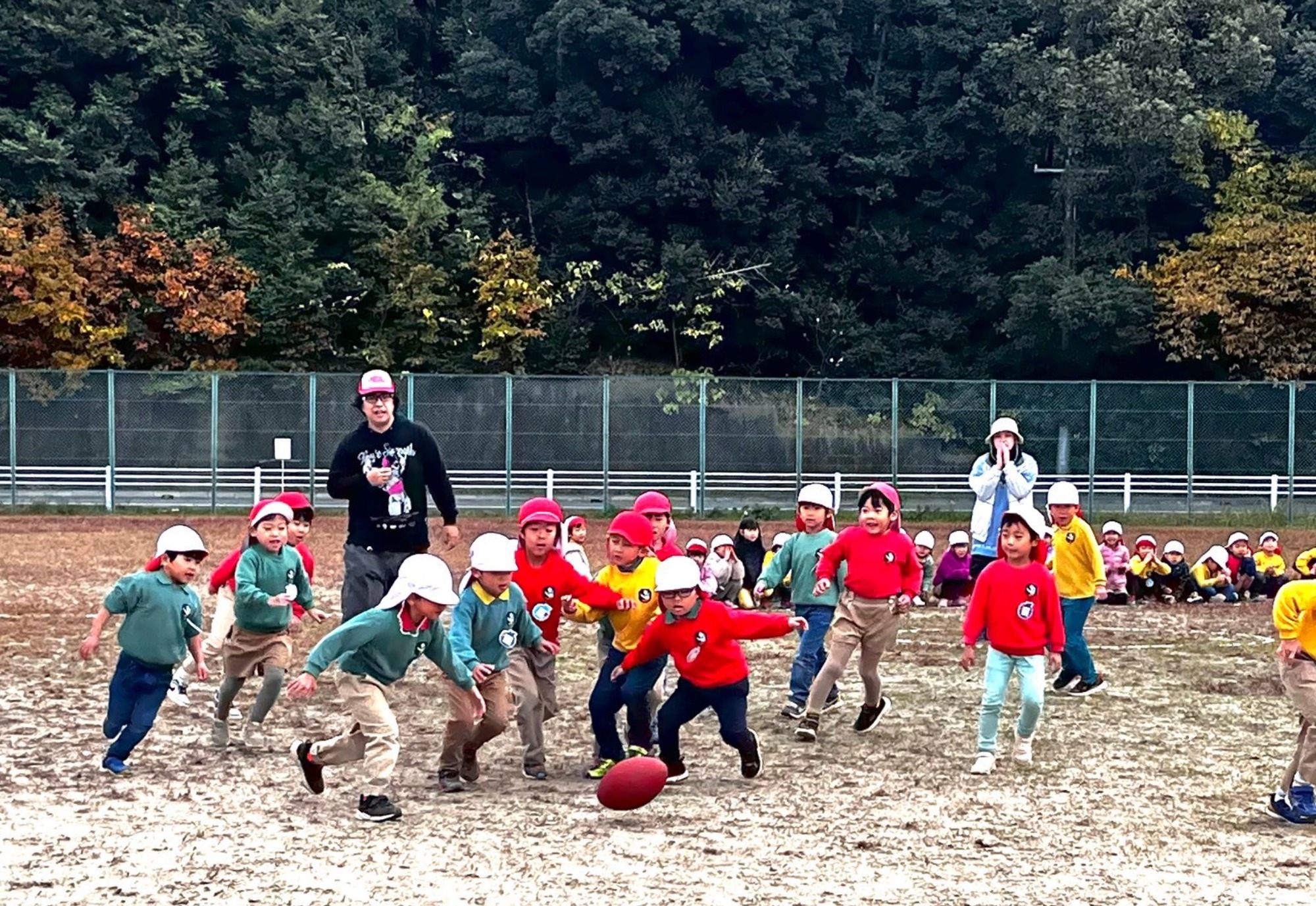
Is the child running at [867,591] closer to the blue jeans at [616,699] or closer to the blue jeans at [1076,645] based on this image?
the blue jeans at [616,699]

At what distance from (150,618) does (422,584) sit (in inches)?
78.5

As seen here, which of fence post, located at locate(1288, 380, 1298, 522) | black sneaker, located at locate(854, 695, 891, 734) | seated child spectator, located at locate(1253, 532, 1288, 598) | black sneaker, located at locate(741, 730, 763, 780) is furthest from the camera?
fence post, located at locate(1288, 380, 1298, 522)

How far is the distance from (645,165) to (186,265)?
42.0 ft

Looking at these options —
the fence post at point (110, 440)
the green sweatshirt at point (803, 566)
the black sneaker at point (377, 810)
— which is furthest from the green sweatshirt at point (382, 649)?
the fence post at point (110, 440)

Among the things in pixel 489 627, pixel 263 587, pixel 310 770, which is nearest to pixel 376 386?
pixel 263 587

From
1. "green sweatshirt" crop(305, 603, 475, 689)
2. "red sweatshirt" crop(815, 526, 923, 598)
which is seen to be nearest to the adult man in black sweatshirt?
"green sweatshirt" crop(305, 603, 475, 689)

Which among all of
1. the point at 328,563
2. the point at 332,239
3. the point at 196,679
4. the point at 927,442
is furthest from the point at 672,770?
the point at 332,239

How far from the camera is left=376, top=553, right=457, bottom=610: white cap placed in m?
7.84

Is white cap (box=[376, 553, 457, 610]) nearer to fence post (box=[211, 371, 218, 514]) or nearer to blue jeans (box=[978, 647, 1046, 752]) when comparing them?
blue jeans (box=[978, 647, 1046, 752])

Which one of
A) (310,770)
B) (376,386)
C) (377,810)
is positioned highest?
(376,386)

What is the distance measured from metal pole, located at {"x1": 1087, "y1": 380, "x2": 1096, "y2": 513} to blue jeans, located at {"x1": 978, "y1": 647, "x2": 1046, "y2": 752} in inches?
850

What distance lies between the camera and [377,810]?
7.80 meters

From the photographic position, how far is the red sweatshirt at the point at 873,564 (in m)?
10.2

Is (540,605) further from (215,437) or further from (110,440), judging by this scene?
(110,440)
